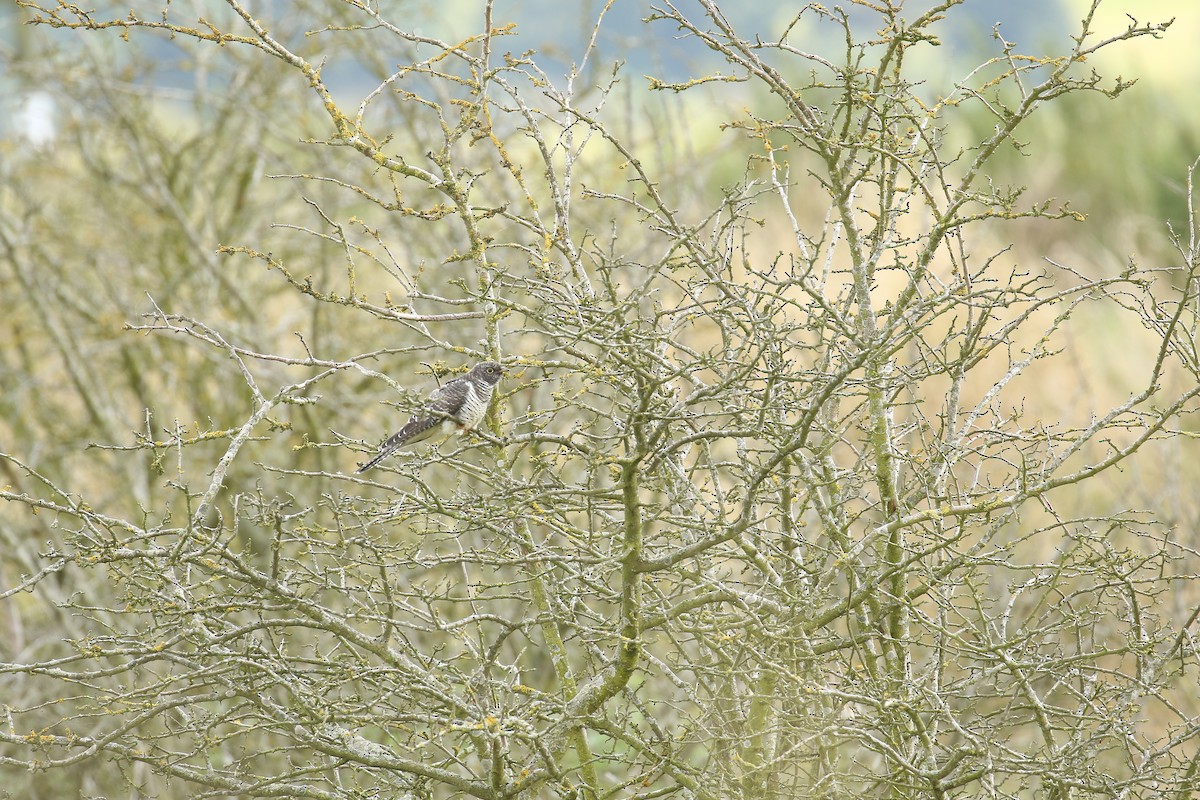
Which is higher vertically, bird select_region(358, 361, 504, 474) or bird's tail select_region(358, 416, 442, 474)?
bird's tail select_region(358, 416, 442, 474)

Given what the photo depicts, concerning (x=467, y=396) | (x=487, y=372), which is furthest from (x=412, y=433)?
(x=487, y=372)

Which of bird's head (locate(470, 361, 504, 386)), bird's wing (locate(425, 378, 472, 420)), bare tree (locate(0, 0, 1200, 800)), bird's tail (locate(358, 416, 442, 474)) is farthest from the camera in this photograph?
bird's tail (locate(358, 416, 442, 474))

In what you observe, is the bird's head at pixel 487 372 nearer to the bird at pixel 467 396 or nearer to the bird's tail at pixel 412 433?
the bird at pixel 467 396

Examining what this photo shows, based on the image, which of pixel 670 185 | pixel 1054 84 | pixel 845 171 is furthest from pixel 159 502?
pixel 1054 84

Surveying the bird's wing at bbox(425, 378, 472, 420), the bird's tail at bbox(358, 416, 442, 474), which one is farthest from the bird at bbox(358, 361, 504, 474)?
the bird's tail at bbox(358, 416, 442, 474)

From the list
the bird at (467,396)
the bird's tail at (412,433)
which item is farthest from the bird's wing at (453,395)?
the bird's tail at (412,433)

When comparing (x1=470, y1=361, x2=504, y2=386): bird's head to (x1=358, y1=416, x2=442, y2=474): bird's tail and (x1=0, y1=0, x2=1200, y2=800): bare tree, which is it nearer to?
(x1=0, y1=0, x2=1200, y2=800): bare tree

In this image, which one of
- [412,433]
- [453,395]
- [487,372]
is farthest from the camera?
[412,433]

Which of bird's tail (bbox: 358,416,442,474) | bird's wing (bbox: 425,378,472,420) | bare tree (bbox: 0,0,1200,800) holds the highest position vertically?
bird's tail (bbox: 358,416,442,474)

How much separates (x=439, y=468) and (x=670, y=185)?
3.31 meters

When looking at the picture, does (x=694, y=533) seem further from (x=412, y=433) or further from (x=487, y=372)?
(x=412, y=433)

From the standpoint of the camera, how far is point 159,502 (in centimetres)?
961

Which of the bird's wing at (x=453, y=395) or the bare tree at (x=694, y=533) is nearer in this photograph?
the bare tree at (x=694, y=533)

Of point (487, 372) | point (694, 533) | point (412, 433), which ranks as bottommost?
point (694, 533)
